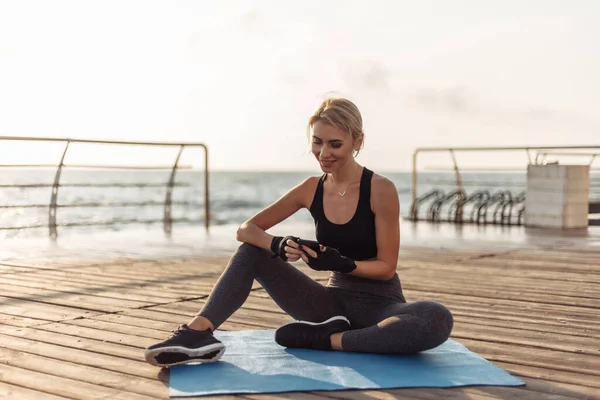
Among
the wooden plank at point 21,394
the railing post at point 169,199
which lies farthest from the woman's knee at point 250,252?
the railing post at point 169,199

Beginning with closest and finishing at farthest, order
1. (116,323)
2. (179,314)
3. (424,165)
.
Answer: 1. (116,323)
2. (179,314)
3. (424,165)

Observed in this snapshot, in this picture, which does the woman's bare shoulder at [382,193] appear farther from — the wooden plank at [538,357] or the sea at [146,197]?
the sea at [146,197]

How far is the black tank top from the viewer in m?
2.80

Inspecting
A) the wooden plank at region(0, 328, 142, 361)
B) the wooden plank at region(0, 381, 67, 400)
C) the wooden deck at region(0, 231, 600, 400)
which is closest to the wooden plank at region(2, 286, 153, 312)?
the wooden deck at region(0, 231, 600, 400)

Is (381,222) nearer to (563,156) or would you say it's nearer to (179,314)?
(179,314)

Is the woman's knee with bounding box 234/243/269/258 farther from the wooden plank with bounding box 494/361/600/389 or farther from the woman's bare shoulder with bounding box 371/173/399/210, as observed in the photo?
the wooden plank with bounding box 494/361/600/389

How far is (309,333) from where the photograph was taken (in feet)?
9.27

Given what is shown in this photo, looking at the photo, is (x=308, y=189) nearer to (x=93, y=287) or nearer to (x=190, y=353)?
(x=190, y=353)

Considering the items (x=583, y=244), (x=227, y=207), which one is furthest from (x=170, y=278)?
(x=227, y=207)

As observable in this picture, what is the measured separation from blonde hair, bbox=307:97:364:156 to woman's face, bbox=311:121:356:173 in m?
0.02

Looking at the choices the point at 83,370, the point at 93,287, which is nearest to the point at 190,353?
the point at 83,370

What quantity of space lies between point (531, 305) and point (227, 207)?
28435mm

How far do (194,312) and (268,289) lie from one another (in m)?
0.84

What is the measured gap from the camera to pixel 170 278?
4820 millimetres
